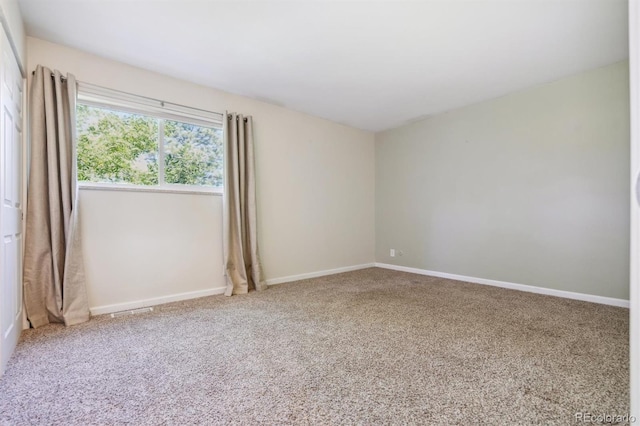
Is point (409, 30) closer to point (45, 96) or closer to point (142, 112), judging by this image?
point (142, 112)

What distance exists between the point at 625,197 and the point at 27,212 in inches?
202

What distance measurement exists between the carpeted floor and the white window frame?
1183 millimetres

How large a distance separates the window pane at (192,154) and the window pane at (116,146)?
0.46 ft

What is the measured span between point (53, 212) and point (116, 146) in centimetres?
80

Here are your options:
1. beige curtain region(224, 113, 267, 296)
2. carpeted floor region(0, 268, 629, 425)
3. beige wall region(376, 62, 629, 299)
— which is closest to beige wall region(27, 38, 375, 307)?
beige curtain region(224, 113, 267, 296)

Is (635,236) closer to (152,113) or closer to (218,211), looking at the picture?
(218,211)

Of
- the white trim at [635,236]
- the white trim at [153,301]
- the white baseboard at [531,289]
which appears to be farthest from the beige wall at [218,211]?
the white trim at [635,236]

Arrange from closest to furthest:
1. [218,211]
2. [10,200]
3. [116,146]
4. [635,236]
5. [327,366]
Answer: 1. [635,236]
2. [327,366]
3. [10,200]
4. [116,146]
5. [218,211]

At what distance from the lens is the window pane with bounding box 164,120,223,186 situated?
327cm

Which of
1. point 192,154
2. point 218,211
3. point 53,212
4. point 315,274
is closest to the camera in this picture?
point 53,212

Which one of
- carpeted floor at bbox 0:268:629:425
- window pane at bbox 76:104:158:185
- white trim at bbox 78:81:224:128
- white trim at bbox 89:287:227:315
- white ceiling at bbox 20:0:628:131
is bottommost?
carpeted floor at bbox 0:268:629:425

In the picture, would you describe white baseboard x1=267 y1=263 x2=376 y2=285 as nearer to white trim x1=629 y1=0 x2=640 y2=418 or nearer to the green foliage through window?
the green foliage through window

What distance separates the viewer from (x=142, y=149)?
3104mm

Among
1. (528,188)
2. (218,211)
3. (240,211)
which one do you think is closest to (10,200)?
(218,211)
